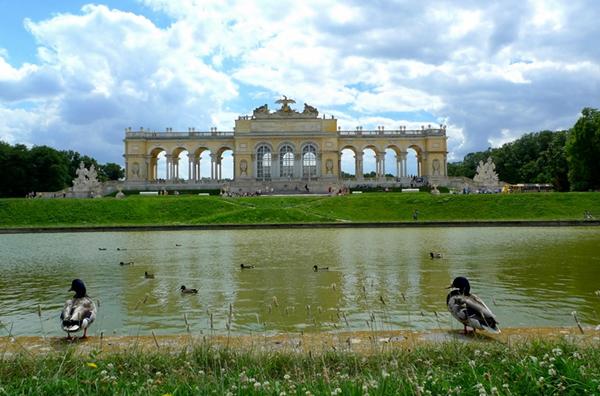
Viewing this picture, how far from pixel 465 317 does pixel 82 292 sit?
18.5ft

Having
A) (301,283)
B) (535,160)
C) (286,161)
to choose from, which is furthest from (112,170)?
(301,283)

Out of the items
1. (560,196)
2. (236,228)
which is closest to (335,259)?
(236,228)

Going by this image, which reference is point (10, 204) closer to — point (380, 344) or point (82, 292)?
point (82, 292)

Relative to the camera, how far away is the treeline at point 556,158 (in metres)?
56.3

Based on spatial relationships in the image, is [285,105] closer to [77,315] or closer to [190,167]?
[190,167]

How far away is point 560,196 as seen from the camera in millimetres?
43688

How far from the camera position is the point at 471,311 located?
7000mm

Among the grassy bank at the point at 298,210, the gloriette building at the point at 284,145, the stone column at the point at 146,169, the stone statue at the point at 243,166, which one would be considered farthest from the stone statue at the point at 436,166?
the stone column at the point at 146,169

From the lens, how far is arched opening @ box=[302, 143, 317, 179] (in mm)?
76000

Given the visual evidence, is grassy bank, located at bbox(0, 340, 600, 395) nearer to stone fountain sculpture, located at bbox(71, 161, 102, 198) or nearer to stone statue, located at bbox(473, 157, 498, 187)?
stone fountain sculpture, located at bbox(71, 161, 102, 198)

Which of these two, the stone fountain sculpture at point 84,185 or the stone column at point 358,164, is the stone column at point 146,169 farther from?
the stone column at point 358,164

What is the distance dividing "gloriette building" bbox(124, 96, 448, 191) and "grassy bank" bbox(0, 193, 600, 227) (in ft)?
90.7

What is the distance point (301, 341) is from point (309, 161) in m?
70.5

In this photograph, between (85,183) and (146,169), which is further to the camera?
(146,169)
